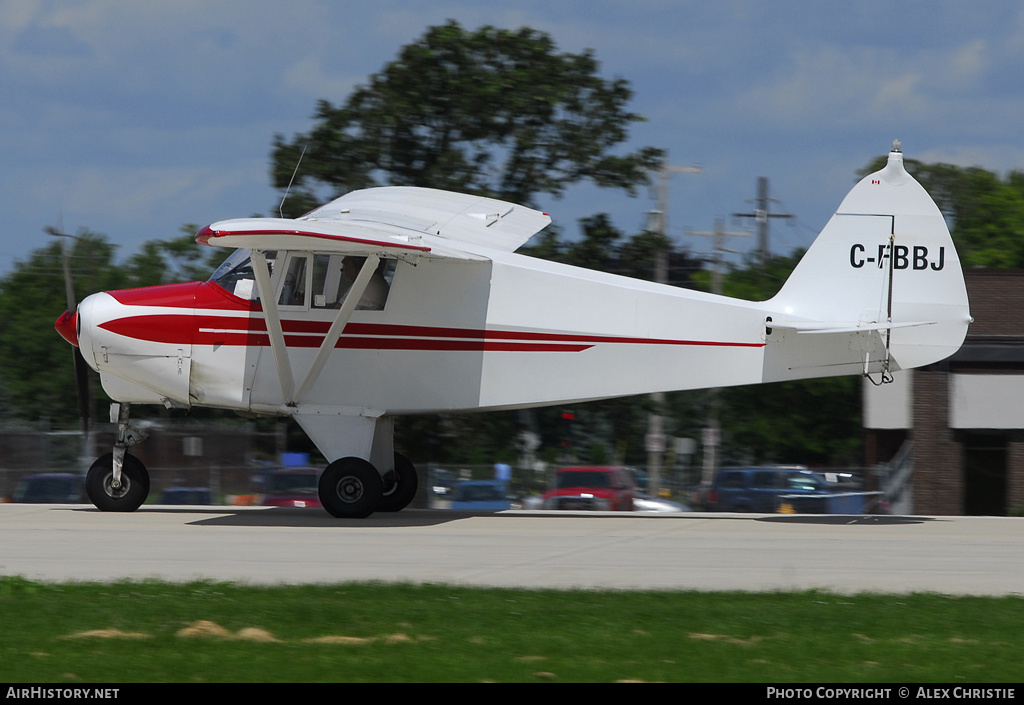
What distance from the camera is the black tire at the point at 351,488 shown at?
1248 cm

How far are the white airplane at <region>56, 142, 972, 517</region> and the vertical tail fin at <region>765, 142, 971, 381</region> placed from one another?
15 millimetres

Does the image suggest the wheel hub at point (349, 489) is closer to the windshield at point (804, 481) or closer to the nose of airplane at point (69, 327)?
the nose of airplane at point (69, 327)

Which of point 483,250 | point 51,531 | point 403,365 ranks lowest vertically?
point 51,531

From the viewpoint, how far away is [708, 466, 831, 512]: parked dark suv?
18.8 metres

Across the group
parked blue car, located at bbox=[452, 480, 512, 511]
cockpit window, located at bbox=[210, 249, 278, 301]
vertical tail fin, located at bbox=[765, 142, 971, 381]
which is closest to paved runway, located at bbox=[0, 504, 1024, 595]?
vertical tail fin, located at bbox=[765, 142, 971, 381]

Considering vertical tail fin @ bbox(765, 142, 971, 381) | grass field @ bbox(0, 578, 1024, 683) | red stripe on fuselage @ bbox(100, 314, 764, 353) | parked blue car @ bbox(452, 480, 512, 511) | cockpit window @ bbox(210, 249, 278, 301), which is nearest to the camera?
grass field @ bbox(0, 578, 1024, 683)

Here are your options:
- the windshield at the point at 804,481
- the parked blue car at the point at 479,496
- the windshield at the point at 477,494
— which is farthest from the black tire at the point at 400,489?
the windshield at the point at 804,481

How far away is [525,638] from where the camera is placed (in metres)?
6.48

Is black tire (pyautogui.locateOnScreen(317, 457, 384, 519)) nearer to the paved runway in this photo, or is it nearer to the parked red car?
the paved runway

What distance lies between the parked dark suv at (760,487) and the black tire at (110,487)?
981 cm

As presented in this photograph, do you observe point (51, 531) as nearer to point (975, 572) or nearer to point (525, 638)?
point (525, 638)

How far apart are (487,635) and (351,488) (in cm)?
619

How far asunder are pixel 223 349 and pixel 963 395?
1647 cm
